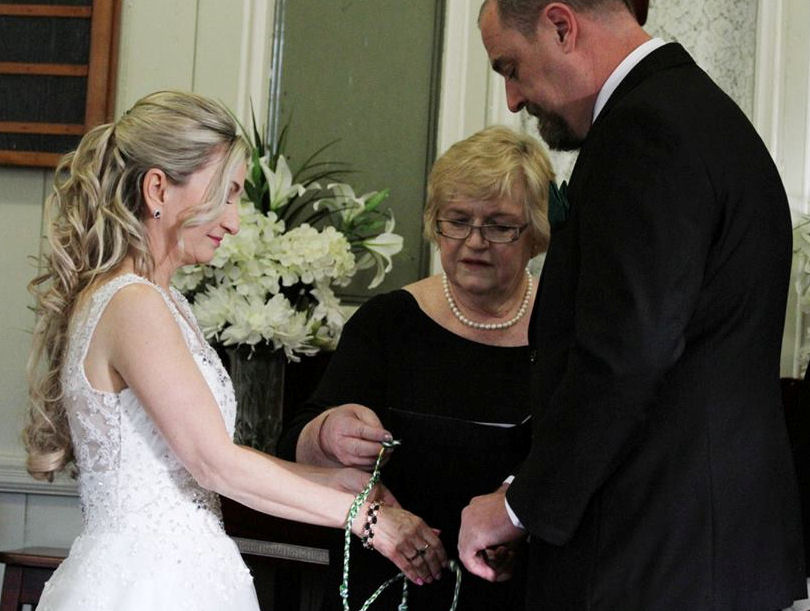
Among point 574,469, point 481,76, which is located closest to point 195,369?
point 574,469

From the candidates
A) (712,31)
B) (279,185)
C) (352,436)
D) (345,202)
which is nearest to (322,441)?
(352,436)

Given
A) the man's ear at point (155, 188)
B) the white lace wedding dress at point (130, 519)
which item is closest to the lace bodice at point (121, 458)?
the white lace wedding dress at point (130, 519)

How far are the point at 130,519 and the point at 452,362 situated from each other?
766 mm

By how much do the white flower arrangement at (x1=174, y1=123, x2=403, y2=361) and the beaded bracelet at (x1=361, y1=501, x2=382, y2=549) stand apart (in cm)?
99

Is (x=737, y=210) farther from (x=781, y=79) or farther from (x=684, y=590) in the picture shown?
(x=781, y=79)

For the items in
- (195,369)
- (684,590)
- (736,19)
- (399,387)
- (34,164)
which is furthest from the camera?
(34,164)

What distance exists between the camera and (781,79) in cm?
373

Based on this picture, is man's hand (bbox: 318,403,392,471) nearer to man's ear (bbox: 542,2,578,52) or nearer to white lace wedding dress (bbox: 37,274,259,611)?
white lace wedding dress (bbox: 37,274,259,611)

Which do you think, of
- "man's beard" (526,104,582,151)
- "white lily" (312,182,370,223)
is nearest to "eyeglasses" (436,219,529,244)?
"man's beard" (526,104,582,151)

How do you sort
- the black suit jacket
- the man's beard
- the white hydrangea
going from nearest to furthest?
the black suit jacket → the man's beard → the white hydrangea

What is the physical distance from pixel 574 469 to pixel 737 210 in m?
0.45

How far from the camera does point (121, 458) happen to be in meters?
2.33

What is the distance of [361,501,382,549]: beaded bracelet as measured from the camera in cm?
233

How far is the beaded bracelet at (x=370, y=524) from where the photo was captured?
2326 millimetres
